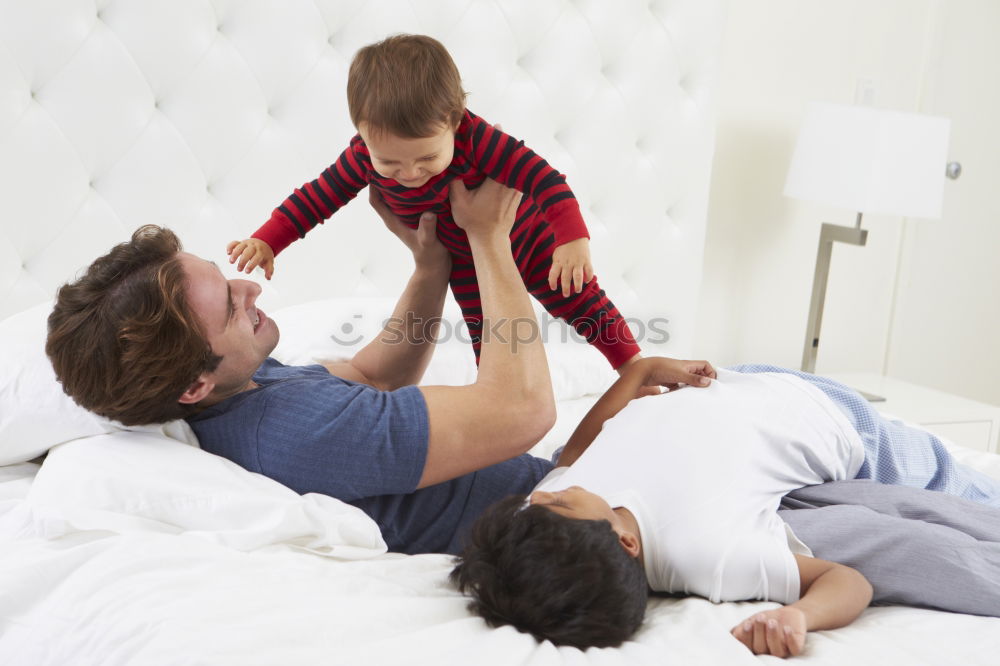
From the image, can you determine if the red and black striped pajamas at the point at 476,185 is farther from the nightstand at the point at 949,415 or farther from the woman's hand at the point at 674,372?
the nightstand at the point at 949,415

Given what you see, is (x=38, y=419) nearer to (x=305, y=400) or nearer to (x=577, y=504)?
(x=305, y=400)

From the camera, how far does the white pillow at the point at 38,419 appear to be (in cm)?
119

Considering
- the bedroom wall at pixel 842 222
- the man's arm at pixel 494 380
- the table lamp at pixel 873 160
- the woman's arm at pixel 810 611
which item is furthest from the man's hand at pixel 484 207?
the bedroom wall at pixel 842 222

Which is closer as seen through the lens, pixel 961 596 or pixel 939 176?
pixel 961 596

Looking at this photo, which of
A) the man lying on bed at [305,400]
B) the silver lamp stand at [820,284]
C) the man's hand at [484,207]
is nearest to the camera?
the man lying on bed at [305,400]

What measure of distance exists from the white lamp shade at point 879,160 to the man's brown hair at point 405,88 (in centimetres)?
150

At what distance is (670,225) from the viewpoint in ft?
8.06

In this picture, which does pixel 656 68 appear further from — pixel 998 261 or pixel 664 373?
pixel 998 261

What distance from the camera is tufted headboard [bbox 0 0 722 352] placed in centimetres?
163

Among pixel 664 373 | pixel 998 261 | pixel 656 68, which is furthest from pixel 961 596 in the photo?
pixel 998 261

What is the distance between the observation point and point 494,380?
3.95 ft

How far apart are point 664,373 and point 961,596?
22.1 inches

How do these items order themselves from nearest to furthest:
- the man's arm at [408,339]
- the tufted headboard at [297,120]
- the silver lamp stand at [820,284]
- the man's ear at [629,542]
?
1. the man's ear at [629,542]
2. the man's arm at [408,339]
3. the tufted headboard at [297,120]
4. the silver lamp stand at [820,284]

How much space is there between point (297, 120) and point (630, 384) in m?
0.99
